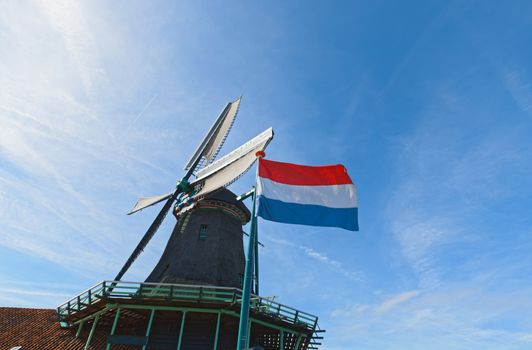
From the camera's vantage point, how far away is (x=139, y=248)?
22.4 meters

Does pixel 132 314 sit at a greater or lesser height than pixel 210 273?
lesser

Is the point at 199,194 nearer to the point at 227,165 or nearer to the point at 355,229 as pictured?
the point at 227,165

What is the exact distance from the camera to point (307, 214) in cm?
1178

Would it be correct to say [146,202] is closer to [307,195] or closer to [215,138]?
[215,138]

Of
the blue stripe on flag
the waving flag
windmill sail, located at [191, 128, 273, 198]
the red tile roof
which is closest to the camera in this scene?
the blue stripe on flag

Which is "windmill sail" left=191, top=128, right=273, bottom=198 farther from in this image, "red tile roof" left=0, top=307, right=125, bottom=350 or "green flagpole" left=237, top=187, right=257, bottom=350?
"red tile roof" left=0, top=307, right=125, bottom=350

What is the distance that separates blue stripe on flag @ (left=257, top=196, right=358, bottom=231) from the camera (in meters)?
10.9

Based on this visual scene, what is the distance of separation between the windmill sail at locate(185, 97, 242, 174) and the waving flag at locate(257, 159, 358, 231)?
1157 cm

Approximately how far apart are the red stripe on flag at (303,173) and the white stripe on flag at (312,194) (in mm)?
193

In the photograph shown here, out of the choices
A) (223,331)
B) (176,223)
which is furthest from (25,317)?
(223,331)

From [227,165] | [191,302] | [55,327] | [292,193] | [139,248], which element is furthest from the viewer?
[139,248]

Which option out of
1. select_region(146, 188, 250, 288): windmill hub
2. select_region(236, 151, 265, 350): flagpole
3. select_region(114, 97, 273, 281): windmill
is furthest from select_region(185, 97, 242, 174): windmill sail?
select_region(236, 151, 265, 350): flagpole

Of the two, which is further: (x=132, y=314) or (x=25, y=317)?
(x=25, y=317)

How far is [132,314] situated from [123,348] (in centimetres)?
153
